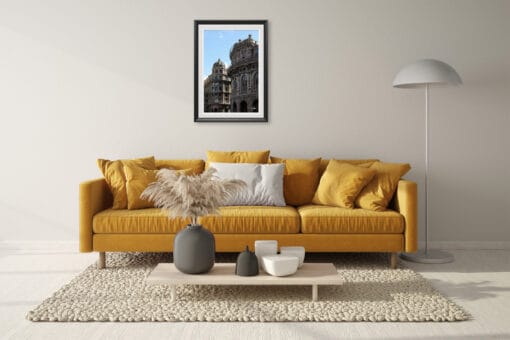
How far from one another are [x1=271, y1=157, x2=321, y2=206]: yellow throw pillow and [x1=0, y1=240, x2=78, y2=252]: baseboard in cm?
221

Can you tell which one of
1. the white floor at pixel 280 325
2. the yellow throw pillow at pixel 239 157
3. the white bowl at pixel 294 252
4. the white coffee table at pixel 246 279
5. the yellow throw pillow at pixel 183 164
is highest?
the yellow throw pillow at pixel 239 157

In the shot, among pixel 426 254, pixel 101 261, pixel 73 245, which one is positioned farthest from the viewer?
pixel 73 245

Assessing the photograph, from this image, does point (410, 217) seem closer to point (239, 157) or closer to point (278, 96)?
point (239, 157)

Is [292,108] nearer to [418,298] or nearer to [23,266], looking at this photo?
[418,298]

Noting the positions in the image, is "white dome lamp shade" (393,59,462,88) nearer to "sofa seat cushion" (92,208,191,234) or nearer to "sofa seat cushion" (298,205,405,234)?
"sofa seat cushion" (298,205,405,234)

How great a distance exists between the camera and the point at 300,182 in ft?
16.7

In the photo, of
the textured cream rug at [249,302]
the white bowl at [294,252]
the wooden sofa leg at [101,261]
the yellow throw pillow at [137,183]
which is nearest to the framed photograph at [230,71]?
the yellow throw pillow at [137,183]

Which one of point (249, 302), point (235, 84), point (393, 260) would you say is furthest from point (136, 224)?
point (393, 260)

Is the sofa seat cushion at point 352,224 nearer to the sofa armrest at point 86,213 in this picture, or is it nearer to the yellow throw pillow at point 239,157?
the yellow throw pillow at point 239,157

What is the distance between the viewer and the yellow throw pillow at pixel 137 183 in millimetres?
4695

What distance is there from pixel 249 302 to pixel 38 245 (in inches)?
112

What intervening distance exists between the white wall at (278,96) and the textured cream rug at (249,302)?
1.51 metres

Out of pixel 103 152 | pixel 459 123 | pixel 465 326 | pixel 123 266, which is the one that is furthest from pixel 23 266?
pixel 459 123

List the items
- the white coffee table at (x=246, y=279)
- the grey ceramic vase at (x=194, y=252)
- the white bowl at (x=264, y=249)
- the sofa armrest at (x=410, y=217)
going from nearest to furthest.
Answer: the white coffee table at (x=246, y=279) < the grey ceramic vase at (x=194, y=252) < the white bowl at (x=264, y=249) < the sofa armrest at (x=410, y=217)
